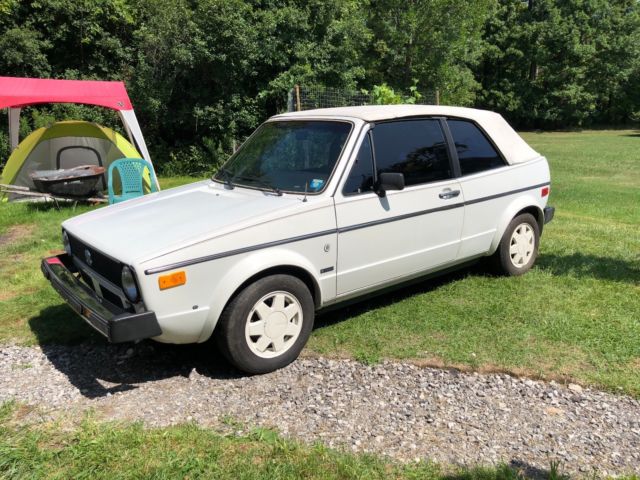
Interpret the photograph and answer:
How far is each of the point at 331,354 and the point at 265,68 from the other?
12151 millimetres

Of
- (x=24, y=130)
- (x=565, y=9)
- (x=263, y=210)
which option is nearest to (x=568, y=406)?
(x=263, y=210)

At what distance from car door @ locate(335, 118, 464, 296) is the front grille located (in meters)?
1.56

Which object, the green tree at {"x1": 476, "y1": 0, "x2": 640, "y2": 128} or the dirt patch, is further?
the green tree at {"x1": 476, "y1": 0, "x2": 640, "y2": 128}

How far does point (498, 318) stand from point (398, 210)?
1353 millimetres

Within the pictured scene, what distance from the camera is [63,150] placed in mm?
10953

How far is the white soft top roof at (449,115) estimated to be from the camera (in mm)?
4445

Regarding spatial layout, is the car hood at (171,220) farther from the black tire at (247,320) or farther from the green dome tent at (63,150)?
the green dome tent at (63,150)

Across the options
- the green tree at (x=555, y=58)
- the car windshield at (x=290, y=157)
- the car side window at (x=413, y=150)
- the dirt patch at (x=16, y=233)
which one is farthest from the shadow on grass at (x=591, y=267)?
the green tree at (x=555, y=58)

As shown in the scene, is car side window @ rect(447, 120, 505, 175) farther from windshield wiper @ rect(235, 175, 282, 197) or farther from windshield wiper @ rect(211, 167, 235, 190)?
windshield wiper @ rect(211, 167, 235, 190)

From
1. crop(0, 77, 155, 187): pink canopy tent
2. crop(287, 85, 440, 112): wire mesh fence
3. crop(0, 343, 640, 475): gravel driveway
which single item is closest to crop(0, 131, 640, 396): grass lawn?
crop(0, 343, 640, 475): gravel driveway

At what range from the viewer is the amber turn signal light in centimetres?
321

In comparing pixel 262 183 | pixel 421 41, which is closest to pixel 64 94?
pixel 262 183

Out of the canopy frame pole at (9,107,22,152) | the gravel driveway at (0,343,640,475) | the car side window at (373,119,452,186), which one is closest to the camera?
the gravel driveway at (0,343,640,475)

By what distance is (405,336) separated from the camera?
4340 mm
